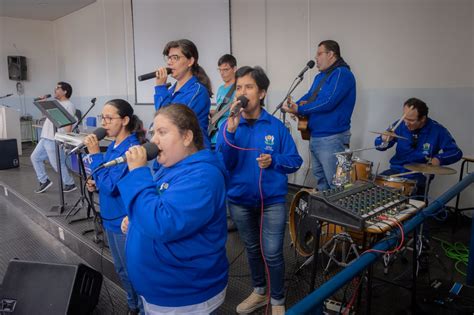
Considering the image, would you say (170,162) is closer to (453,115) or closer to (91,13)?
(453,115)

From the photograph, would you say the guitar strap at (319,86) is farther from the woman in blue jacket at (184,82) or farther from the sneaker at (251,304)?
the sneaker at (251,304)

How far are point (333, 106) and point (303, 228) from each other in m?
1.06

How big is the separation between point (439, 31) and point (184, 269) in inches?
148

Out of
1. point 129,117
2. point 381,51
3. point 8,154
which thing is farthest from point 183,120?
point 8,154

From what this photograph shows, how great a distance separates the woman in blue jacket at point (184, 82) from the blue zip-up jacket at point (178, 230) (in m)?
1.04

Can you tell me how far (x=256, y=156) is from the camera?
207 cm

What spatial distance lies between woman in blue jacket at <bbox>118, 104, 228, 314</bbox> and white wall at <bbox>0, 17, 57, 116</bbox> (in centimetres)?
1047

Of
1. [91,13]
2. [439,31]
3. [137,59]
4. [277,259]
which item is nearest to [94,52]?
[91,13]

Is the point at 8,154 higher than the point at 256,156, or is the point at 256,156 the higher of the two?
the point at 256,156

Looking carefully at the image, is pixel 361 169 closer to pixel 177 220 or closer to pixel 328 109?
pixel 328 109

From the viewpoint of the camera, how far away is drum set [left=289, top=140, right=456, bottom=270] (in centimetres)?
266

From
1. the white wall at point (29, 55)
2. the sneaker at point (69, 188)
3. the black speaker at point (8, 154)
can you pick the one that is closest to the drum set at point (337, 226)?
the sneaker at point (69, 188)

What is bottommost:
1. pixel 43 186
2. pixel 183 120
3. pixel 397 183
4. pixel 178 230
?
pixel 43 186

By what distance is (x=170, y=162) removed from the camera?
1.44 meters
